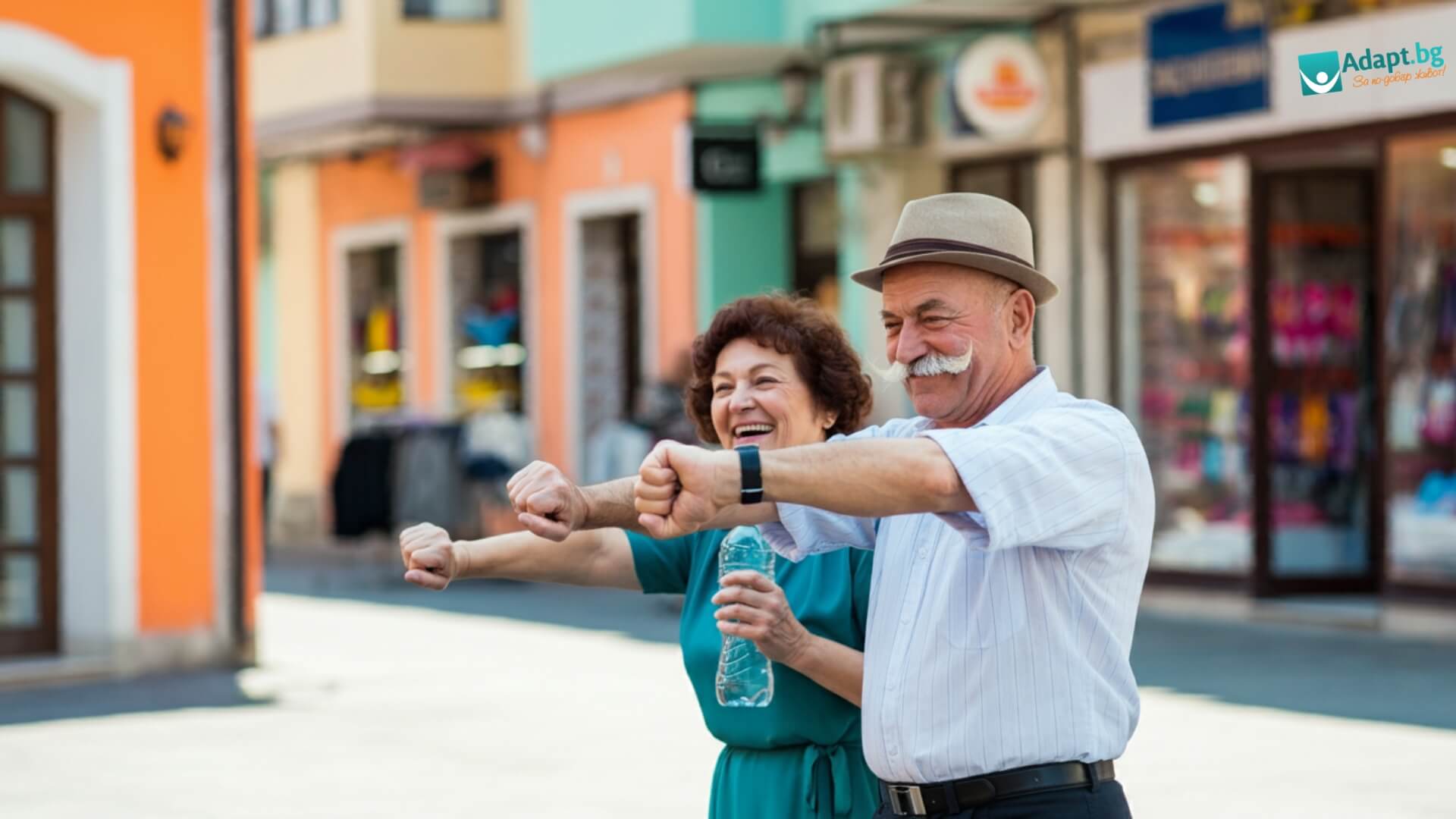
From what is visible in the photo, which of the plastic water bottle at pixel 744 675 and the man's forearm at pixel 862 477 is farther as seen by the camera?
the plastic water bottle at pixel 744 675

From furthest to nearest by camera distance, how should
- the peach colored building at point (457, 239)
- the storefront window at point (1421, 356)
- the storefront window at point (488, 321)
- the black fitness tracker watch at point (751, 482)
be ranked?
the storefront window at point (488, 321) → the peach colored building at point (457, 239) → the storefront window at point (1421, 356) → the black fitness tracker watch at point (751, 482)

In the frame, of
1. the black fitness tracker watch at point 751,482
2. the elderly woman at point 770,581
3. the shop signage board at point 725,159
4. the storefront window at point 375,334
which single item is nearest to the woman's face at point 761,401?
the elderly woman at point 770,581

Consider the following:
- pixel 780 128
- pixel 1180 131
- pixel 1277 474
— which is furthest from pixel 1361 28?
pixel 780 128

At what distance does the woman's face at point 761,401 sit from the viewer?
179 inches

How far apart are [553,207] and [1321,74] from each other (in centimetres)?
1954

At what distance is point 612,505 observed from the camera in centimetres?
365

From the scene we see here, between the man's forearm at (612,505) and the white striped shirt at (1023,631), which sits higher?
the man's forearm at (612,505)

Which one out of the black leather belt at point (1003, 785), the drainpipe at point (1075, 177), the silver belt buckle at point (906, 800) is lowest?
the silver belt buckle at point (906, 800)

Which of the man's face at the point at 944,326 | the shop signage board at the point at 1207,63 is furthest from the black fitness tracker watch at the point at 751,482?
the shop signage board at the point at 1207,63

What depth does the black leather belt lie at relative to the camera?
368cm

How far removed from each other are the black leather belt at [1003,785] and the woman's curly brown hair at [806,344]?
3.49ft

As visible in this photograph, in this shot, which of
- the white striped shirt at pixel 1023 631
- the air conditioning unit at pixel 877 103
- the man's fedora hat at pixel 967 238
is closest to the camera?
the white striped shirt at pixel 1023 631

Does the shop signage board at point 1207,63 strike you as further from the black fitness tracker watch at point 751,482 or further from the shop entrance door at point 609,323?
the black fitness tracker watch at point 751,482

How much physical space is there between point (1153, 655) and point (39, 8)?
23.3 feet
